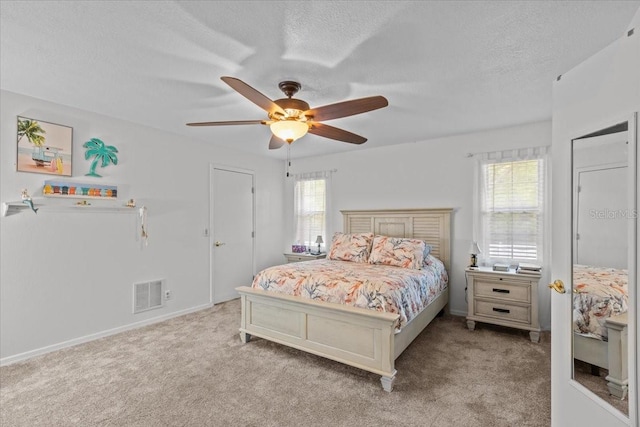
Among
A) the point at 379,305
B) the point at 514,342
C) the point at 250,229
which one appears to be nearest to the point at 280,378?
the point at 379,305

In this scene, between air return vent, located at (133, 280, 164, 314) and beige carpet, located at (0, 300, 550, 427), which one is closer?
beige carpet, located at (0, 300, 550, 427)

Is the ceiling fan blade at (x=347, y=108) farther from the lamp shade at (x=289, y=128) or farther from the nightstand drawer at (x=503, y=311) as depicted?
the nightstand drawer at (x=503, y=311)

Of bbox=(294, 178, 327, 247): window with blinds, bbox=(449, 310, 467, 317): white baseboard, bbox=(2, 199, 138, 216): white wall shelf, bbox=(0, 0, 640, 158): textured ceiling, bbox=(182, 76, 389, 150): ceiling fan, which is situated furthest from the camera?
bbox=(294, 178, 327, 247): window with blinds

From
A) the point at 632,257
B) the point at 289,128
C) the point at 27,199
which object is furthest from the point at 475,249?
the point at 27,199

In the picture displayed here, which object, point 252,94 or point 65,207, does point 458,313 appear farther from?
point 65,207

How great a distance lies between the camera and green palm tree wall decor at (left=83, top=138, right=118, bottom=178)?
10.5 ft


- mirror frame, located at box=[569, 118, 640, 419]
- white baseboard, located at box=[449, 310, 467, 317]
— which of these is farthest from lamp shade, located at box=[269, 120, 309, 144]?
white baseboard, located at box=[449, 310, 467, 317]

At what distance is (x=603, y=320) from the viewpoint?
1.36 meters

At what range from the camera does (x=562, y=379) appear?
5.18ft

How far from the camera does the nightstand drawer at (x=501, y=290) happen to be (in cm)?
320

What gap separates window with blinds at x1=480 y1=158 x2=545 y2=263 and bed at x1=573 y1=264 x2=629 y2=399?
2376 millimetres

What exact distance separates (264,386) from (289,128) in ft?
6.61

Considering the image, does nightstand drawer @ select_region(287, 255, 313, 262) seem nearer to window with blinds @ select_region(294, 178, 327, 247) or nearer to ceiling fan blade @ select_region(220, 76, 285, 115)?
window with blinds @ select_region(294, 178, 327, 247)

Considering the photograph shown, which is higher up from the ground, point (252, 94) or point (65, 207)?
point (252, 94)
